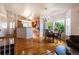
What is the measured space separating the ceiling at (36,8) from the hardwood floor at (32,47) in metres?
0.41

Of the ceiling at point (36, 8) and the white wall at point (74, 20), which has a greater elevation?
the ceiling at point (36, 8)

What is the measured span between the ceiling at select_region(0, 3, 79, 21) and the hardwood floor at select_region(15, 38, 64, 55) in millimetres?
406

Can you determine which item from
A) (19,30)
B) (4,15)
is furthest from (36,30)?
(4,15)

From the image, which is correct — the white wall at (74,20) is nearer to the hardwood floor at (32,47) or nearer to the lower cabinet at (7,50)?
the hardwood floor at (32,47)

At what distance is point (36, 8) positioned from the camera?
2.08 meters

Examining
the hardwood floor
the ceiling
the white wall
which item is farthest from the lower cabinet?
the white wall

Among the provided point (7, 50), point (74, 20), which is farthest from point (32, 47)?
point (74, 20)

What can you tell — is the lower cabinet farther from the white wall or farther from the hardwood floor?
the white wall

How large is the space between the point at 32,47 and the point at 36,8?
1.94ft

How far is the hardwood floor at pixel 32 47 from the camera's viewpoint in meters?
2.08

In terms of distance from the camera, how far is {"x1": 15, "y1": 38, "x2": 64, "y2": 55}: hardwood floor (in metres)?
2.08

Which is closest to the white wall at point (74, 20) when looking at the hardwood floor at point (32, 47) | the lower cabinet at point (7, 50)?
the hardwood floor at point (32, 47)

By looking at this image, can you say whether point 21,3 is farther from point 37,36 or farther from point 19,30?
point 37,36

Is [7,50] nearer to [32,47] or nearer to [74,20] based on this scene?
[32,47]
